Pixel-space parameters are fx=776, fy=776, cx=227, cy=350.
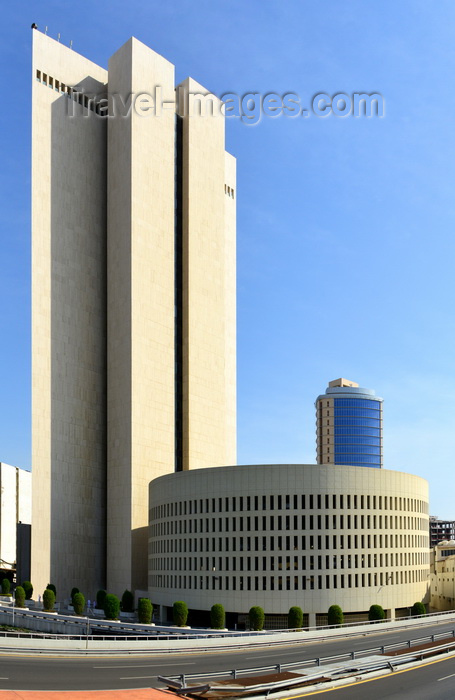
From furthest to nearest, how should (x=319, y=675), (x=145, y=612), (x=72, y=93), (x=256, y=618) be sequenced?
(x=72, y=93) < (x=145, y=612) < (x=256, y=618) < (x=319, y=675)

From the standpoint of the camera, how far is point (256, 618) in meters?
80.9

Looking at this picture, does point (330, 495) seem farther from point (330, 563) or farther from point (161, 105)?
point (161, 105)

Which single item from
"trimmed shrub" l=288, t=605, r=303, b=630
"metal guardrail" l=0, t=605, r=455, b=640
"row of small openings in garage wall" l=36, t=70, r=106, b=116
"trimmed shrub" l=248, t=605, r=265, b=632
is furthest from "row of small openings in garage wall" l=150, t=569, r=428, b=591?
"row of small openings in garage wall" l=36, t=70, r=106, b=116

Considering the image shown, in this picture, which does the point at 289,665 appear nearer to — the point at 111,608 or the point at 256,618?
the point at 256,618

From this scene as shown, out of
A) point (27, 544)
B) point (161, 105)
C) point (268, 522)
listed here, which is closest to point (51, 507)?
point (27, 544)

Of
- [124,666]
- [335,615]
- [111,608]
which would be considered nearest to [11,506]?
[111,608]

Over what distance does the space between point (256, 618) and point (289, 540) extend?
10.5 meters

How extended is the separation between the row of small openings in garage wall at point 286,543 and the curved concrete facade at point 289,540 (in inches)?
4.5

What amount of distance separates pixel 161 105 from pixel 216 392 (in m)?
Result: 46.1

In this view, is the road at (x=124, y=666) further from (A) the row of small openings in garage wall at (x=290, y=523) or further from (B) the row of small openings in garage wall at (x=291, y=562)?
(A) the row of small openings in garage wall at (x=290, y=523)

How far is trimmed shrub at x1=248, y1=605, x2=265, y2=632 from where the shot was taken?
8075cm

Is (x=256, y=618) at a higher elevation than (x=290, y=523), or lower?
lower

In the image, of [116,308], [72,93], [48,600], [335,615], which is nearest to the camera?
[335,615]

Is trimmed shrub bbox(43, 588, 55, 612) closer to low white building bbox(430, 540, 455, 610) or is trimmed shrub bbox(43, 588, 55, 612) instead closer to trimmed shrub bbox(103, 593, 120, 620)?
trimmed shrub bbox(103, 593, 120, 620)
